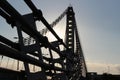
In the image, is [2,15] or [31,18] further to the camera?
[31,18]

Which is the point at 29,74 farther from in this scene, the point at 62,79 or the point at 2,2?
the point at 62,79

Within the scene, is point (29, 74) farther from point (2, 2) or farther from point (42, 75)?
point (2, 2)

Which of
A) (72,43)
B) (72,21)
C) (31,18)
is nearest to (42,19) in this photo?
(31,18)

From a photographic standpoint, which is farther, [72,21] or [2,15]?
[72,21]

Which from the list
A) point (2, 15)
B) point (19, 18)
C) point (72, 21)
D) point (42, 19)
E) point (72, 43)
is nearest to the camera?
point (19, 18)

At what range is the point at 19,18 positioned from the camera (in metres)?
9.48

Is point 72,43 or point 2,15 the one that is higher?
point 72,43

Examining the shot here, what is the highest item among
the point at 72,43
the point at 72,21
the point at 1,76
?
the point at 72,21

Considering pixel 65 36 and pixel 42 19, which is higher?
pixel 65 36

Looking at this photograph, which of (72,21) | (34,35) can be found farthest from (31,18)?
(72,21)

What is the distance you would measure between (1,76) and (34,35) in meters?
2.11

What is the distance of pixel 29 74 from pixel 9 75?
1488mm

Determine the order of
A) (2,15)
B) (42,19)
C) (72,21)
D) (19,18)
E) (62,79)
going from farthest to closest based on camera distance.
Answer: (72,21) → (62,79) → (42,19) → (2,15) → (19,18)

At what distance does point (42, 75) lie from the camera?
36.6 feet
